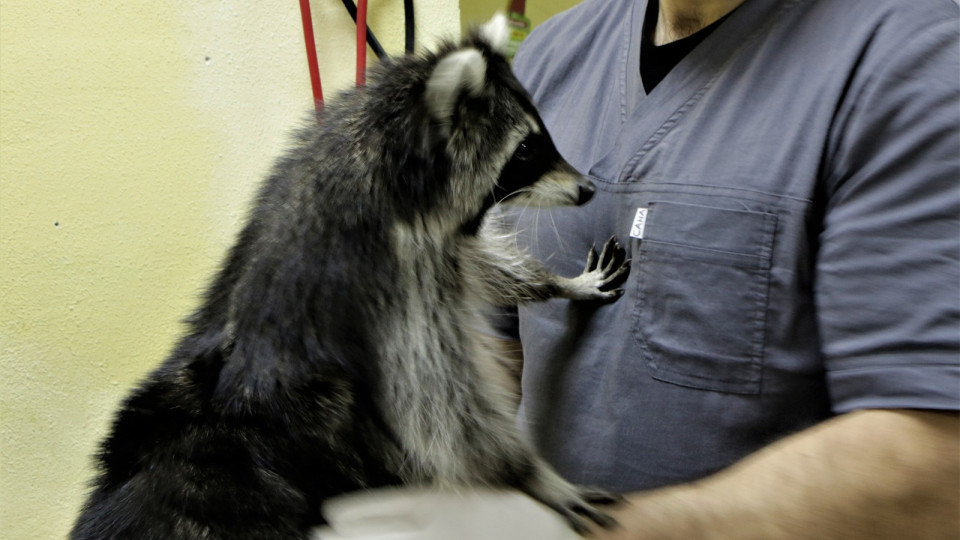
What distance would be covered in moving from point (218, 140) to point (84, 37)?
0.97 ft

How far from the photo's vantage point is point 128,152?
1.43 m

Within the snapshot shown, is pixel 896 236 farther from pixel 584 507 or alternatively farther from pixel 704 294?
pixel 584 507

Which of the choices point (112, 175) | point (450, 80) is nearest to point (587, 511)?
point (450, 80)

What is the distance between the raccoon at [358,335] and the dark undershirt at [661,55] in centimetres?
16

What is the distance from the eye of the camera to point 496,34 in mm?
963

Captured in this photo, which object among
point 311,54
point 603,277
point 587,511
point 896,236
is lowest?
point 587,511

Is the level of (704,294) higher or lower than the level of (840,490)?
higher

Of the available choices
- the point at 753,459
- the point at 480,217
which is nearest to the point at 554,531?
the point at 753,459

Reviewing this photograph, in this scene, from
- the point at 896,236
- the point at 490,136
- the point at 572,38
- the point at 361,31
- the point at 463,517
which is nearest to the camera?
the point at 896,236

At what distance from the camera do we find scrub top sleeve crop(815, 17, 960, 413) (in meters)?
0.63

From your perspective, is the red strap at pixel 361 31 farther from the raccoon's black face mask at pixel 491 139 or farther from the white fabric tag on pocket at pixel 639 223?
the white fabric tag on pocket at pixel 639 223

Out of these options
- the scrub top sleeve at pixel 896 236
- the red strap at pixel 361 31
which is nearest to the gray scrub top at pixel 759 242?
the scrub top sleeve at pixel 896 236

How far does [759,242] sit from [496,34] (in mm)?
434

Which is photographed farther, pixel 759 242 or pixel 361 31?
pixel 361 31
